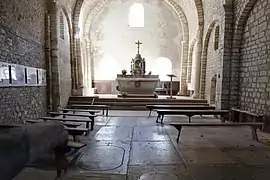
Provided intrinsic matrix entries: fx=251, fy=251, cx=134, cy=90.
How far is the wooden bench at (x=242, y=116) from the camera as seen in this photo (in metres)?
6.64

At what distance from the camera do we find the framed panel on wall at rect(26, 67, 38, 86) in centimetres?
717

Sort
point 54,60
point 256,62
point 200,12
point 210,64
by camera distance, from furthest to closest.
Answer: point 200,12
point 210,64
point 54,60
point 256,62

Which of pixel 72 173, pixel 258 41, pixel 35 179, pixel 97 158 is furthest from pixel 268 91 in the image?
pixel 35 179

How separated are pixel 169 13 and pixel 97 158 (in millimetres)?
14595

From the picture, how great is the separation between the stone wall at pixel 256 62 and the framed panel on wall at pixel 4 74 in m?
6.48

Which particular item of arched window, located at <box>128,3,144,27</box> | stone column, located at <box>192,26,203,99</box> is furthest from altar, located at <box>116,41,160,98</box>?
arched window, located at <box>128,3,144,27</box>

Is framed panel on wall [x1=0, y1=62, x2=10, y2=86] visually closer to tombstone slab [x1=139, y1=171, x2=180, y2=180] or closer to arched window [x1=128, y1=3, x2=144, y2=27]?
tombstone slab [x1=139, y1=171, x2=180, y2=180]

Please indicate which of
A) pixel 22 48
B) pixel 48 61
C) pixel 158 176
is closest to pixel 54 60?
pixel 48 61

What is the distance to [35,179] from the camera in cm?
324

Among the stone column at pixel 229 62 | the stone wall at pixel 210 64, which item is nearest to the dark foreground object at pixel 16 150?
the stone column at pixel 229 62

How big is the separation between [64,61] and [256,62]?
295 inches

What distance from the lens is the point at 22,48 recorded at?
268 inches

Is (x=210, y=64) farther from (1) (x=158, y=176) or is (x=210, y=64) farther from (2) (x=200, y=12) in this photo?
(1) (x=158, y=176)

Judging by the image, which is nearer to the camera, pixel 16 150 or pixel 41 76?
pixel 16 150
